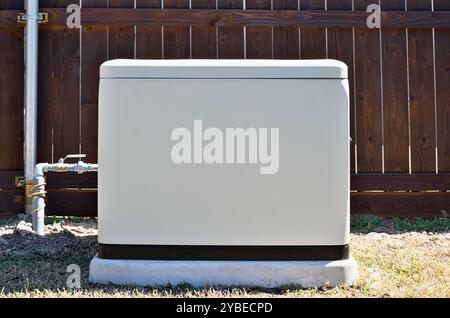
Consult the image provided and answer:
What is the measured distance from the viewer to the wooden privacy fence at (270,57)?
311 cm

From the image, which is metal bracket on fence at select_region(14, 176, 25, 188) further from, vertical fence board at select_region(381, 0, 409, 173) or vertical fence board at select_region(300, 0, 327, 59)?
vertical fence board at select_region(381, 0, 409, 173)

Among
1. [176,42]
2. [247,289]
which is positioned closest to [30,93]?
[176,42]

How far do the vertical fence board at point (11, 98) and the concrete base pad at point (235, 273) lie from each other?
1559 mm

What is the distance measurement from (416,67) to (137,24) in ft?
5.87

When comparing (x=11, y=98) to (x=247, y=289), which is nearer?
(x=247, y=289)

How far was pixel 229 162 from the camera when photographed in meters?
1.88

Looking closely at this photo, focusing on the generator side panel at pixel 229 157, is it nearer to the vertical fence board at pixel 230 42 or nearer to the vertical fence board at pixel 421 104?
the vertical fence board at pixel 230 42

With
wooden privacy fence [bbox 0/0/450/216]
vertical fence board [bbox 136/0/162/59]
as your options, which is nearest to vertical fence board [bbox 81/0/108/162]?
wooden privacy fence [bbox 0/0/450/216]

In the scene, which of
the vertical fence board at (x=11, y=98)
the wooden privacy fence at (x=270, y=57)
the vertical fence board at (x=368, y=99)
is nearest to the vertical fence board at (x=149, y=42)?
the wooden privacy fence at (x=270, y=57)

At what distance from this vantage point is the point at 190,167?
6.16ft

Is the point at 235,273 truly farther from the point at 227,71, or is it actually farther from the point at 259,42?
the point at 259,42

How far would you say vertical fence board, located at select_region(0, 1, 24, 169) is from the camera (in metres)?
3.10

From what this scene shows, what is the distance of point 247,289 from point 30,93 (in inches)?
74.1
